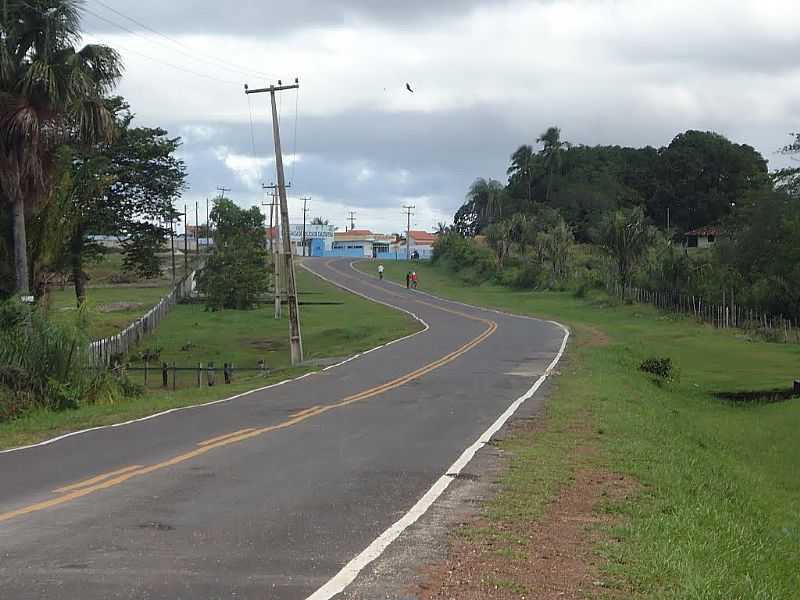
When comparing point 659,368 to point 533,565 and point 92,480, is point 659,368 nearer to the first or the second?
point 92,480

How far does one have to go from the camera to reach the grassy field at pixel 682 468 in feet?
25.0

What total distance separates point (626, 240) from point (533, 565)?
61.2 meters

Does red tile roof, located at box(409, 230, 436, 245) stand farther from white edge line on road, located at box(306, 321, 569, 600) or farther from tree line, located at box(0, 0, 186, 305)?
white edge line on road, located at box(306, 321, 569, 600)

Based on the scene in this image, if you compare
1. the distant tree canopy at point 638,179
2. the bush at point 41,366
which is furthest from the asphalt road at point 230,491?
the distant tree canopy at point 638,179

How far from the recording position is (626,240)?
6656 centimetres

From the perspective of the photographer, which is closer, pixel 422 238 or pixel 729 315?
pixel 729 315

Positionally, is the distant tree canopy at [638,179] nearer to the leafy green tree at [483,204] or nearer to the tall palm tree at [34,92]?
the leafy green tree at [483,204]

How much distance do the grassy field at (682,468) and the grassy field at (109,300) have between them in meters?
11.2

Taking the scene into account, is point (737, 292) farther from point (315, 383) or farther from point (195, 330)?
point (315, 383)

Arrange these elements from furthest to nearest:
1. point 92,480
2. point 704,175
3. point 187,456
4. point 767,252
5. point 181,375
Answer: point 704,175
point 767,252
point 181,375
point 187,456
point 92,480

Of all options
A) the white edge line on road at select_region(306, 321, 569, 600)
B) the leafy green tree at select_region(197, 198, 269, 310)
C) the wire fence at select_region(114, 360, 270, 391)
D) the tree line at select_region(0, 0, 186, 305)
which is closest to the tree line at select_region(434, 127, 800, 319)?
the leafy green tree at select_region(197, 198, 269, 310)

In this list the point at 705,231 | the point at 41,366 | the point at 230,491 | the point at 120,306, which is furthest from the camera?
the point at 705,231

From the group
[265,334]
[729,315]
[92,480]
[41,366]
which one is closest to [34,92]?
[41,366]

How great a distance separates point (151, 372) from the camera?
126 ft
